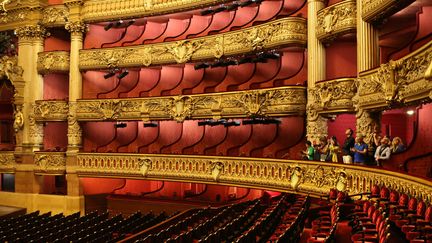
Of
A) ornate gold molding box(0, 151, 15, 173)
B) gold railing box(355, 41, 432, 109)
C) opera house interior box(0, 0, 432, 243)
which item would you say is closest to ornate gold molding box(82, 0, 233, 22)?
opera house interior box(0, 0, 432, 243)

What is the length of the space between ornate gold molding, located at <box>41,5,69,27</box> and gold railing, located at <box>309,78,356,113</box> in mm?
10175

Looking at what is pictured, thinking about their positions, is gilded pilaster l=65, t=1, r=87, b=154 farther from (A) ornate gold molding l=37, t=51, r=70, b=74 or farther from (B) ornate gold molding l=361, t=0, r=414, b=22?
(B) ornate gold molding l=361, t=0, r=414, b=22

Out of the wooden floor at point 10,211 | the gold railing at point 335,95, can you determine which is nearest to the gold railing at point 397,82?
the gold railing at point 335,95

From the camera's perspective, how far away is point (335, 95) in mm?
11617

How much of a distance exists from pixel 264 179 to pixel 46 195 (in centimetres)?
871

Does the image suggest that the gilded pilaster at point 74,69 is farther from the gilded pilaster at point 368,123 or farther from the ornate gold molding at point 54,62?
the gilded pilaster at point 368,123

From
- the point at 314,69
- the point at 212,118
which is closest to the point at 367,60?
the point at 314,69

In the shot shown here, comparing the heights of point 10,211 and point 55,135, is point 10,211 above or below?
below

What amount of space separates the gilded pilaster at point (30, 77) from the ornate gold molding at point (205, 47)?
1.87 metres

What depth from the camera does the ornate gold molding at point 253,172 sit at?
824 cm

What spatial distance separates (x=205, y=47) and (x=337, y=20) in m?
5.11

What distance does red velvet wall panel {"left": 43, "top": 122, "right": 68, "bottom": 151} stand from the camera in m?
19.2

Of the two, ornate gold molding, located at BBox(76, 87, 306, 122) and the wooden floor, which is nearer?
ornate gold molding, located at BBox(76, 87, 306, 122)

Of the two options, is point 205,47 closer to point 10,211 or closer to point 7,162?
point 7,162
